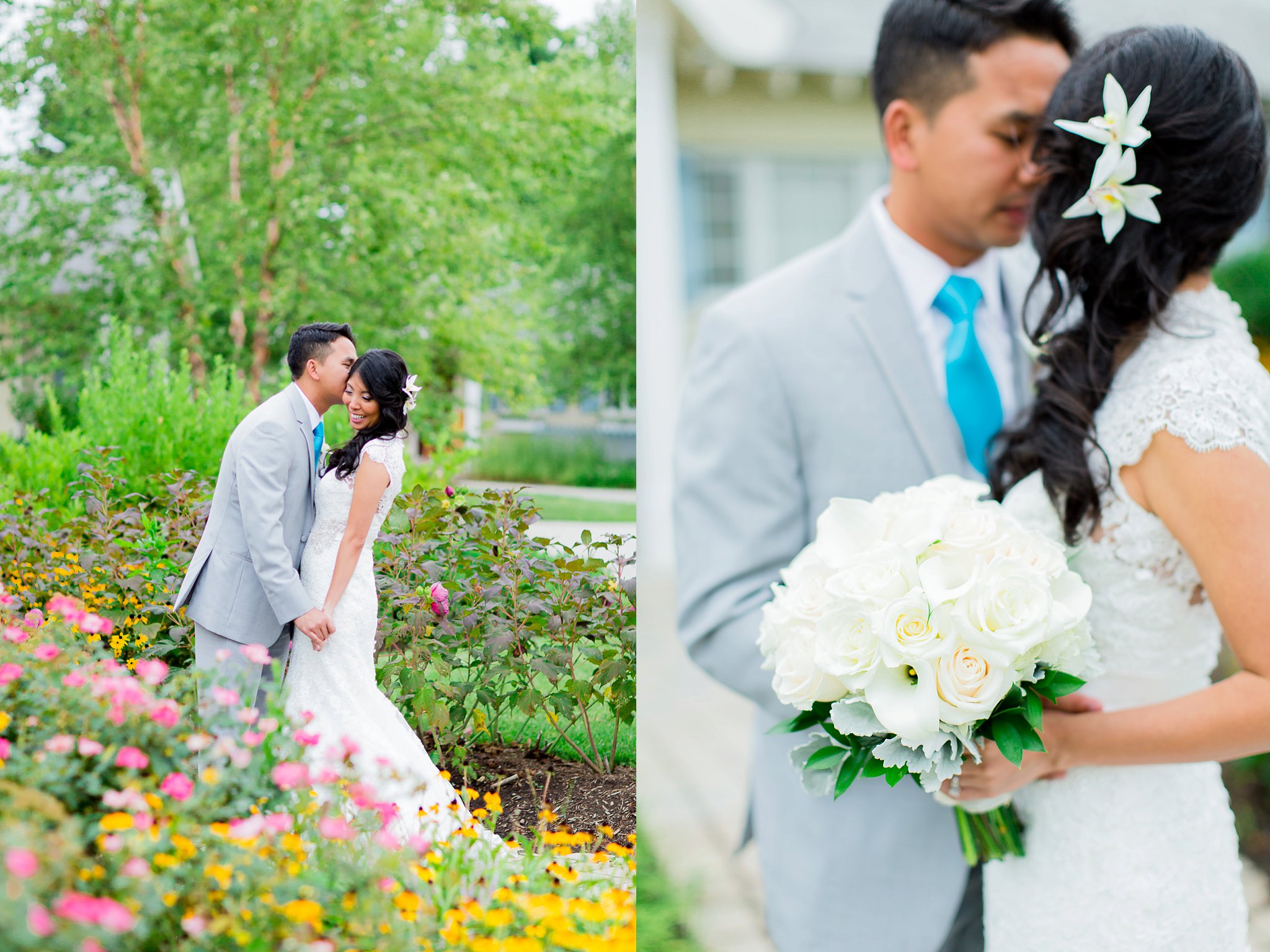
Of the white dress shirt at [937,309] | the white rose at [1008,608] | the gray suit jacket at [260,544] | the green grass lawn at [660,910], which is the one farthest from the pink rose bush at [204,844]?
the green grass lawn at [660,910]

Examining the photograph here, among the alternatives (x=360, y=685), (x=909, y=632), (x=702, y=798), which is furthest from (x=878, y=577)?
(x=702, y=798)

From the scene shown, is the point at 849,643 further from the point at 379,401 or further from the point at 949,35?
the point at 949,35

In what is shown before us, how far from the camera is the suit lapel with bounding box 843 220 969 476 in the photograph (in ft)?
6.47

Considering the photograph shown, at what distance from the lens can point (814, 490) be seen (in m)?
2.04

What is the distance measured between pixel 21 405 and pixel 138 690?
2.12 ft

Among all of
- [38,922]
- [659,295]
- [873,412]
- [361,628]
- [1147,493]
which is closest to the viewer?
[38,922]

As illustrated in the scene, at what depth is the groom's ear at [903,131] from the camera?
2.17 meters

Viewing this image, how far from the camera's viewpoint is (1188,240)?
67.6 inches

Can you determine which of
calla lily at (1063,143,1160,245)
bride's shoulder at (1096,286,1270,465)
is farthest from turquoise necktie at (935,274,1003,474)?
calla lily at (1063,143,1160,245)

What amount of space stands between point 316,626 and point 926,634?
91cm

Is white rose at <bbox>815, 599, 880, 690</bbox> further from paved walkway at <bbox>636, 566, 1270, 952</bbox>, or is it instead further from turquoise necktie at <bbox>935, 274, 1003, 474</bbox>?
turquoise necktie at <bbox>935, 274, 1003, 474</bbox>

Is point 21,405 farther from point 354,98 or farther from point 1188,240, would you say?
point 1188,240

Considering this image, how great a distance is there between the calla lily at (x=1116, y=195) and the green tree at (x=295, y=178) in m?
0.85

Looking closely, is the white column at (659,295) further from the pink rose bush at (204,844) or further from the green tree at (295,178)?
the pink rose bush at (204,844)
